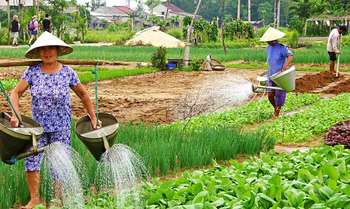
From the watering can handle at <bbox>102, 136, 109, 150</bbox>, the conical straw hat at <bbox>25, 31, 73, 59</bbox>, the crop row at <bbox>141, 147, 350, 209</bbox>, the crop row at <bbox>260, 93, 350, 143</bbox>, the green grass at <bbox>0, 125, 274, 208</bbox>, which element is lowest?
the crop row at <bbox>260, 93, 350, 143</bbox>

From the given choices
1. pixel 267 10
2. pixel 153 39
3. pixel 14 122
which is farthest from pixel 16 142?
pixel 267 10

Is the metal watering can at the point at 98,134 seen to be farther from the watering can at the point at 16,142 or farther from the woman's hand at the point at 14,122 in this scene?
the woman's hand at the point at 14,122

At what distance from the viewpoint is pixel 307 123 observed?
444 inches

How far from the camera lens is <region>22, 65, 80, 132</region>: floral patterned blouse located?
618cm

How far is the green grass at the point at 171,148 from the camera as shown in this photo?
20.9 feet

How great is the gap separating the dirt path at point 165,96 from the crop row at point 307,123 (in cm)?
134

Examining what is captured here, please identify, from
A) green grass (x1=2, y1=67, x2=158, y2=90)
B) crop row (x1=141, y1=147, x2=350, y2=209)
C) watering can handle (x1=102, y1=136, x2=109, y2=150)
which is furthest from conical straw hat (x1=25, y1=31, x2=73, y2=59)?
green grass (x1=2, y1=67, x2=158, y2=90)

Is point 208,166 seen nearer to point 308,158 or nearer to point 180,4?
point 308,158

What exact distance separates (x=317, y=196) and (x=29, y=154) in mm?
2219

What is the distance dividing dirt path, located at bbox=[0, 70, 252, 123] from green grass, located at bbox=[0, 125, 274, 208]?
161cm

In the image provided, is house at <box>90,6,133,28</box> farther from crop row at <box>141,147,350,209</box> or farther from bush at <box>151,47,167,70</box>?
crop row at <box>141,147,350,209</box>

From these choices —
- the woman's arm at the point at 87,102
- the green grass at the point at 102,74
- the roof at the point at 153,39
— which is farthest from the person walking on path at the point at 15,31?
the woman's arm at the point at 87,102

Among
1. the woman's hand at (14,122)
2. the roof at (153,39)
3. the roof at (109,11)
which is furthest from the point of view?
the roof at (109,11)

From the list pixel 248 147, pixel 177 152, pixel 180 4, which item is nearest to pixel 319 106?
pixel 248 147
